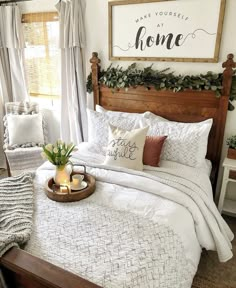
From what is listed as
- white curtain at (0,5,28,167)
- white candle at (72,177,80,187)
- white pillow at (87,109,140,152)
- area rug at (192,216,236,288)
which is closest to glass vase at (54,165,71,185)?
white candle at (72,177,80,187)

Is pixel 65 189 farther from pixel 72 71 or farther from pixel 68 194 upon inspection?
pixel 72 71

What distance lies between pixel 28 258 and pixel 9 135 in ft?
7.49

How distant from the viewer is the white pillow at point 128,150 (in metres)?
2.01

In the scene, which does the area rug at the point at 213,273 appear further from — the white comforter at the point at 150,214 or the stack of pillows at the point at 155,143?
the stack of pillows at the point at 155,143

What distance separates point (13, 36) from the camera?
312cm

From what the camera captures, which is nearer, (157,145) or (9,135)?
(157,145)

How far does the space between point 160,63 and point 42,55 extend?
1.58m

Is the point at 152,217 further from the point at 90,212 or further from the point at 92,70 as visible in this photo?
the point at 92,70

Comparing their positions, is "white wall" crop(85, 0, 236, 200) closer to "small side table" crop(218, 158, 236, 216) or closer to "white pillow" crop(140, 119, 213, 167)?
"small side table" crop(218, 158, 236, 216)

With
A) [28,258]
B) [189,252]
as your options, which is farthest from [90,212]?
[189,252]

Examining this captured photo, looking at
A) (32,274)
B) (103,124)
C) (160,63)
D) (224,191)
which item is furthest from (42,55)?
(32,274)

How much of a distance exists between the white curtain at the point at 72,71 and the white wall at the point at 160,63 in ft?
0.31

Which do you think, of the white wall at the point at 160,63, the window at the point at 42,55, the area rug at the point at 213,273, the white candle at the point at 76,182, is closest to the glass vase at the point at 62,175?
the white candle at the point at 76,182

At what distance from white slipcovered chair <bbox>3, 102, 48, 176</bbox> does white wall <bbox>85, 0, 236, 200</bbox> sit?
964 millimetres
